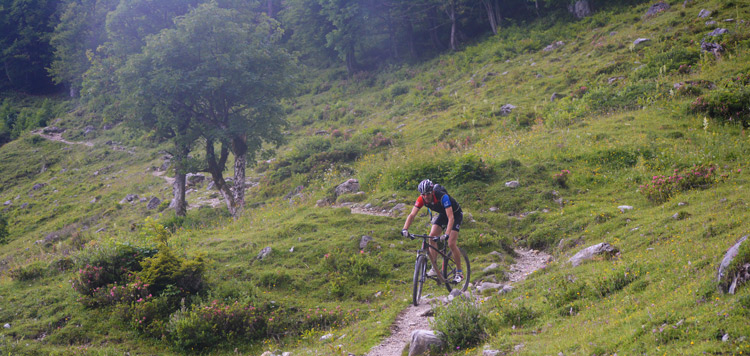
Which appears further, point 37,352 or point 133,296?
point 133,296

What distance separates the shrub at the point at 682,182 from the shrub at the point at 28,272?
18.2m

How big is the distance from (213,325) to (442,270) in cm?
543

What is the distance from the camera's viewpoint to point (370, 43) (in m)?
43.5

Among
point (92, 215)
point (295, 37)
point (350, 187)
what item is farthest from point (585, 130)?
point (295, 37)

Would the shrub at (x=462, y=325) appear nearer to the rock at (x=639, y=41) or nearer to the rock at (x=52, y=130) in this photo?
the rock at (x=639, y=41)

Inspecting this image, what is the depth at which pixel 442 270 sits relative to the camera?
1027cm

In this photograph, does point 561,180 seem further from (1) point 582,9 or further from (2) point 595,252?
(1) point 582,9

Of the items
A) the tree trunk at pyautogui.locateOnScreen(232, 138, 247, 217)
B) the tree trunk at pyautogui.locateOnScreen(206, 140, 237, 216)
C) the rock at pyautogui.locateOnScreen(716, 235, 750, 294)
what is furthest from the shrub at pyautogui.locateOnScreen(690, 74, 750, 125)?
the tree trunk at pyautogui.locateOnScreen(206, 140, 237, 216)

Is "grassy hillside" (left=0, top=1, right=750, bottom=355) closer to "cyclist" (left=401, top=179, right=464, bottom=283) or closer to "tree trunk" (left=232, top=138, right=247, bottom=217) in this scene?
"tree trunk" (left=232, top=138, right=247, bottom=217)

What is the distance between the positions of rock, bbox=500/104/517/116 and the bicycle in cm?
1515

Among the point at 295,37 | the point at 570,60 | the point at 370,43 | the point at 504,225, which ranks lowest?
the point at 504,225

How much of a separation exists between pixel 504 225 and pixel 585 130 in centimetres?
690

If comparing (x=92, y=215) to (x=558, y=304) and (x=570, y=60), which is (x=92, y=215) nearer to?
(x=558, y=304)

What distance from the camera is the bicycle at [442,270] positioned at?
9.59 metres
